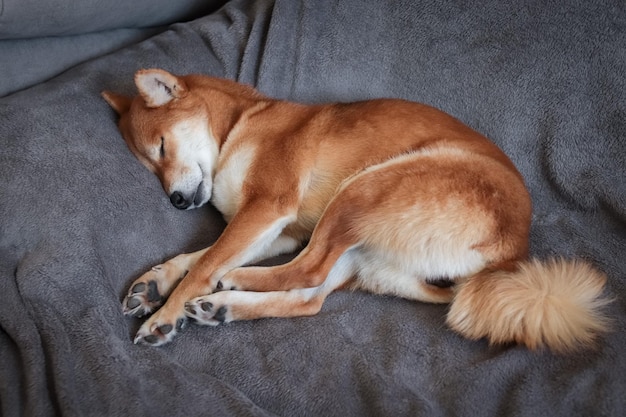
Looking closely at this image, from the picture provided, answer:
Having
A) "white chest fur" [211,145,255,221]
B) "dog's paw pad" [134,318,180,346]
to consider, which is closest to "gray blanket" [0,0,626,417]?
"dog's paw pad" [134,318,180,346]

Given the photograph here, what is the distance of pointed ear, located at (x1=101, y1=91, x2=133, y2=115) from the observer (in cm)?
229

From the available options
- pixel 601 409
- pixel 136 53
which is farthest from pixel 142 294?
pixel 601 409

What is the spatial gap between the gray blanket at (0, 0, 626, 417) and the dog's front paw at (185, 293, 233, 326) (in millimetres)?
48

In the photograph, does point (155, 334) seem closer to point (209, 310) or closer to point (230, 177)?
point (209, 310)

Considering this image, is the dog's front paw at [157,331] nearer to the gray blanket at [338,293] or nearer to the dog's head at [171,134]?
the gray blanket at [338,293]

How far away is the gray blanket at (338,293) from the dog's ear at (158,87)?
206mm

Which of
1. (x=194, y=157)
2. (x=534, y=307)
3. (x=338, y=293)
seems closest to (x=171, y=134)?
(x=194, y=157)

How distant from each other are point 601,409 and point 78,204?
5.35 feet

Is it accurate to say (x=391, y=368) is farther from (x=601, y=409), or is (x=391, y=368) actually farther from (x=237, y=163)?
(x=237, y=163)

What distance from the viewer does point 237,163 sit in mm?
2121

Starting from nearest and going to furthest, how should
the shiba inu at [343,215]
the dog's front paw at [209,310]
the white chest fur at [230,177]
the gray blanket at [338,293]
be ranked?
the gray blanket at [338,293]
the shiba inu at [343,215]
the dog's front paw at [209,310]
the white chest fur at [230,177]

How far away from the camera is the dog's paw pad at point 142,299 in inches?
72.1

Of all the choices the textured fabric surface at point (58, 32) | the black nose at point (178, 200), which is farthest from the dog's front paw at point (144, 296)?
the textured fabric surface at point (58, 32)

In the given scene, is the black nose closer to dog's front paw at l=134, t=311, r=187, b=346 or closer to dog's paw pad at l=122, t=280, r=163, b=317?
dog's paw pad at l=122, t=280, r=163, b=317
